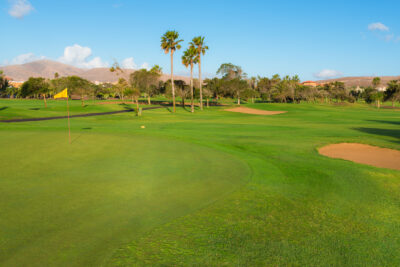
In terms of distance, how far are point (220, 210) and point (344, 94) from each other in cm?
12508

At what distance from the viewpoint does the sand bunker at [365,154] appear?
44.1 feet

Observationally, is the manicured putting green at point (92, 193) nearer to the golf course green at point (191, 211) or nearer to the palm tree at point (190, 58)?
the golf course green at point (191, 211)

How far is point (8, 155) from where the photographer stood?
11.9 m

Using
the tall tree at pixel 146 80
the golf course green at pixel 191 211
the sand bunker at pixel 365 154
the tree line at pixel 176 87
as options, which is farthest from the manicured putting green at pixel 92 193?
the tall tree at pixel 146 80

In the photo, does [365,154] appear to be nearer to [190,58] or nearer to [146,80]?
[190,58]

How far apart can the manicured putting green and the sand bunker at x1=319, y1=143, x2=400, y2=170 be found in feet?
21.0

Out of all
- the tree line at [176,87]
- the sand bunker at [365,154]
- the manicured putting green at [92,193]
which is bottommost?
the sand bunker at [365,154]

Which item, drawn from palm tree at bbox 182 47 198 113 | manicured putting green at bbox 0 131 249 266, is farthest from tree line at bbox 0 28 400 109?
manicured putting green at bbox 0 131 249 266

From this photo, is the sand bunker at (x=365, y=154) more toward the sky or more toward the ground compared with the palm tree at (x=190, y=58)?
more toward the ground

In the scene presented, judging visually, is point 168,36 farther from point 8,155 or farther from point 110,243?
point 110,243

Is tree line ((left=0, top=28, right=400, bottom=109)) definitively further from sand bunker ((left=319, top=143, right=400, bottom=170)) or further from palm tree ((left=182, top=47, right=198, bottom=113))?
sand bunker ((left=319, top=143, right=400, bottom=170))

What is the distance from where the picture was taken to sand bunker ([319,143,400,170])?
13.4 metres

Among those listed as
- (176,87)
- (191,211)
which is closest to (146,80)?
(176,87)

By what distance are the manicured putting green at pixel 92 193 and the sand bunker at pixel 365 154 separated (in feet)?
21.0
